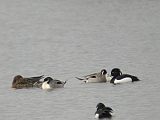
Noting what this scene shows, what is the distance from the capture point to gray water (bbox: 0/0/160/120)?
62.8 feet

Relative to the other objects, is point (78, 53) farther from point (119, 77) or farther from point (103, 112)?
point (103, 112)

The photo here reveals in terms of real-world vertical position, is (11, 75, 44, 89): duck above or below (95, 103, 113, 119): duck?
above

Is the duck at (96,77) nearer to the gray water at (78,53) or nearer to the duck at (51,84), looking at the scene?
the gray water at (78,53)

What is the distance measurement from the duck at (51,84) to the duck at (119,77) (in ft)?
5.98

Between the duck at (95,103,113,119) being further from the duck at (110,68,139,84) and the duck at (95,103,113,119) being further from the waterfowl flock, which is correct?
the duck at (110,68,139,84)

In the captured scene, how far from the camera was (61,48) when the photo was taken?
2842 cm

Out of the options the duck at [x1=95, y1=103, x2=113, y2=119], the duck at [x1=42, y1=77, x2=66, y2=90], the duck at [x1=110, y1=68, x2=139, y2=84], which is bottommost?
the duck at [x1=95, y1=103, x2=113, y2=119]

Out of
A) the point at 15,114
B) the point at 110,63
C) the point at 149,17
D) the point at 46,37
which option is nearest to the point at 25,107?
the point at 15,114

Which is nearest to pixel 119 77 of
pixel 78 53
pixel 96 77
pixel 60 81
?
pixel 96 77

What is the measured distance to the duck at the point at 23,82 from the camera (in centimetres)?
2211

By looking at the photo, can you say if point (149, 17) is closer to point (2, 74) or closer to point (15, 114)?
point (2, 74)

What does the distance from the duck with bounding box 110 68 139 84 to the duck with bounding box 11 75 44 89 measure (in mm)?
2313

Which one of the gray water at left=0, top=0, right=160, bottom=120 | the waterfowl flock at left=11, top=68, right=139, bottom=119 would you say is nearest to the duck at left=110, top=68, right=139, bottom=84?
the waterfowl flock at left=11, top=68, right=139, bottom=119

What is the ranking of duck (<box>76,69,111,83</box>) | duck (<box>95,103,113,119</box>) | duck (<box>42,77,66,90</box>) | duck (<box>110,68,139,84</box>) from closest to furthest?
duck (<box>95,103,113,119</box>) → duck (<box>42,77,66,90</box>) → duck (<box>110,68,139,84</box>) → duck (<box>76,69,111,83</box>)
